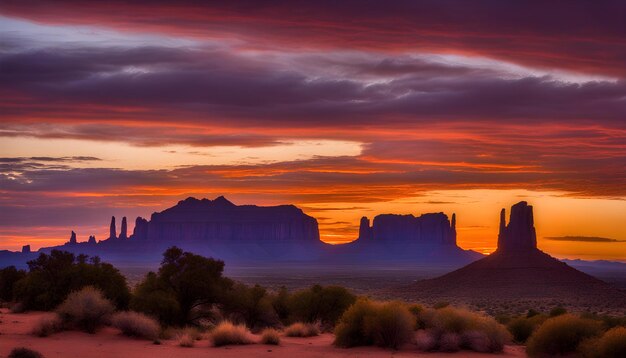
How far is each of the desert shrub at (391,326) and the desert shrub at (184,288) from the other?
1191 cm

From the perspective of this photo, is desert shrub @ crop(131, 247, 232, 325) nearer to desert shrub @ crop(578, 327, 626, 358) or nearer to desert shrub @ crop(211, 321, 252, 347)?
desert shrub @ crop(211, 321, 252, 347)

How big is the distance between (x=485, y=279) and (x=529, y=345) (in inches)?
3148

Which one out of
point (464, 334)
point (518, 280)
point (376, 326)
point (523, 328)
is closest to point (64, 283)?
point (376, 326)

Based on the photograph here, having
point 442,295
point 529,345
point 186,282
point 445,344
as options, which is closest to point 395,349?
point 445,344

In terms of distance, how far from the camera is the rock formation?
124 m

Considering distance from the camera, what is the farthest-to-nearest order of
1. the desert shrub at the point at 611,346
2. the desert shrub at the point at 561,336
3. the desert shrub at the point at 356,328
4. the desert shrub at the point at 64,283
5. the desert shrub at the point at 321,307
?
the desert shrub at the point at 321,307 → the desert shrub at the point at 64,283 → the desert shrub at the point at 356,328 → the desert shrub at the point at 561,336 → the desert shrub at the point at 611,346

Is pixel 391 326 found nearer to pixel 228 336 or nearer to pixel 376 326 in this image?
pixel 376 326

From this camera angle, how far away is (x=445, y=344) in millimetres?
35000

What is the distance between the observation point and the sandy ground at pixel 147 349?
106 feet

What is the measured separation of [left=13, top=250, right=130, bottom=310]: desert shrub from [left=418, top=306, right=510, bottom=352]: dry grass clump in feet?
59.8

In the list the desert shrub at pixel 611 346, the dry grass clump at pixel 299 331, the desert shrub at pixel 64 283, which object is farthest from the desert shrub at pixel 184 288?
the desert shrub at pixel 611 346

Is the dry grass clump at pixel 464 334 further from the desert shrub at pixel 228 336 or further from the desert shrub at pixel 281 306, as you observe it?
the desert shrub at pixel 281 306

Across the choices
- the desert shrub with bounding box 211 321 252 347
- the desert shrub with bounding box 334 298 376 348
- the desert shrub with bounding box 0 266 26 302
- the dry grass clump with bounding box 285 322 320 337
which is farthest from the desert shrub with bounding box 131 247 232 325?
the desert shrub with bounding box 0 266 26 302

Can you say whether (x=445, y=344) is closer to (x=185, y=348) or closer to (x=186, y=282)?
(x=185, y=348)
